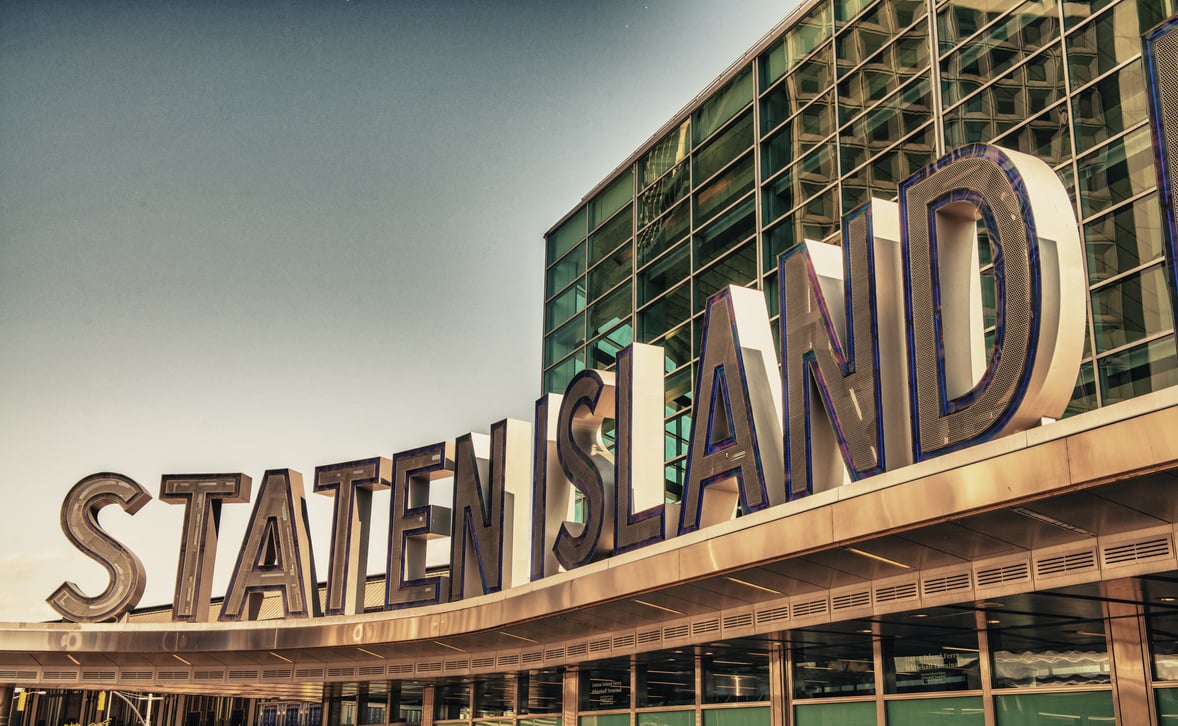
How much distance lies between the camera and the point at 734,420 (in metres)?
17.4

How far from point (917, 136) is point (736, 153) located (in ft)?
21.0

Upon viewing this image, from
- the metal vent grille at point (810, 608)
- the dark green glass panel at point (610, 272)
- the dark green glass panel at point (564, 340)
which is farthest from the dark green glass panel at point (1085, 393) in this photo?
the dark green glass panel at point (564, 340)

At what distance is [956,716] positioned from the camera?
16.1 meters

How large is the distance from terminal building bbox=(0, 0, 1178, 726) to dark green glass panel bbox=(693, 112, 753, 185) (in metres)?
0.09

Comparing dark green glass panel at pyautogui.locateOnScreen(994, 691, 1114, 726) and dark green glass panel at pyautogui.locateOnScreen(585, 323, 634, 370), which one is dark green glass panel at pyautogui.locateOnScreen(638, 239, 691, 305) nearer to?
dark green glass panel at pyautogui.locateOnScreen(585, 323, 634, 370)

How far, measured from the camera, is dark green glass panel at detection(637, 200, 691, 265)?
29812 millimetres

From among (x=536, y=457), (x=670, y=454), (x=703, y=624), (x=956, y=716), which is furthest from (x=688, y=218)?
(x=956, y=716)

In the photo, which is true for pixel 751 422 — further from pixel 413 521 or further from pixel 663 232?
pixel 663 232

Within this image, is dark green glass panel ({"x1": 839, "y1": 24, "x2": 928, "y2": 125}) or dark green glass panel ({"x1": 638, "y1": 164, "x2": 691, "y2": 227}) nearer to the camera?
dark green glass panel ({"x1": 839, "y1": 24, "x2": 928, "y2": 125})

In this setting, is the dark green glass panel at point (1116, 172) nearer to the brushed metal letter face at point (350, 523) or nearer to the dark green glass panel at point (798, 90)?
the dark green glass panel at point (798, 90)

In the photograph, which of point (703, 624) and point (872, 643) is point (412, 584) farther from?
point (872, 643)

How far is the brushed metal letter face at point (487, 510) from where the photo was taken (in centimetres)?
2288

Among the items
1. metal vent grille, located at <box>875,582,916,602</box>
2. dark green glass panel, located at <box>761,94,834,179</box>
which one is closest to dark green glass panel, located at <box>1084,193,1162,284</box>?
metal vent grille, located at <box>875,582,916,602</box>

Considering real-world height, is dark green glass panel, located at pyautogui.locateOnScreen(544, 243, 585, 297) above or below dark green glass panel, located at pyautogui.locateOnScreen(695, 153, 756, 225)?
above
